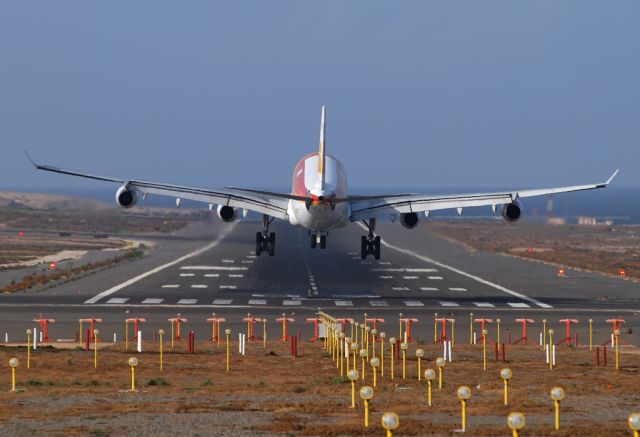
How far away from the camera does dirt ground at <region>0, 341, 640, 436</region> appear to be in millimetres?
26281

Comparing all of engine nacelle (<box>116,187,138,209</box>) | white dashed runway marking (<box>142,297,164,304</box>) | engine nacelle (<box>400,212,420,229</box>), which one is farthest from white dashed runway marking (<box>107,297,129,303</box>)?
engine nacelle (<box>400,212,420,229</box>)

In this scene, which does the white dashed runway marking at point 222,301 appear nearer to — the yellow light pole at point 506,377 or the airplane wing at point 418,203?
the airplane wing at point 418,203

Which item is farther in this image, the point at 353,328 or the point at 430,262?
the point at 430,262

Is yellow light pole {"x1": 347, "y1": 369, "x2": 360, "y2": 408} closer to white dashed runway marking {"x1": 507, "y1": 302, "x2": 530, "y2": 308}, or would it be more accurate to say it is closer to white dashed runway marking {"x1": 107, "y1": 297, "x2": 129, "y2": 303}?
white dashed runway marking {"x1": 507, "y1": 302, "x2": 530, "y2": 308}

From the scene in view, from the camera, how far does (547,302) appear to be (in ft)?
240

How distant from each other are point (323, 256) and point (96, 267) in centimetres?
2267

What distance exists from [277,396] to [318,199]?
114 feet

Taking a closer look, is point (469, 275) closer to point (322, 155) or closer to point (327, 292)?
point (327, 292)

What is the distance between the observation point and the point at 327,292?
78.6 metres

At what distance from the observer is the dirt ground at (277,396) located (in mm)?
26281

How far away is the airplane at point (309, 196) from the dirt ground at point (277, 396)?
23.7 meters

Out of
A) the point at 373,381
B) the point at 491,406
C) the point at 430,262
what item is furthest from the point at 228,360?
the point at 430,262

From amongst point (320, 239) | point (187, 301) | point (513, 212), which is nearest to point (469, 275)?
point (320, 239)

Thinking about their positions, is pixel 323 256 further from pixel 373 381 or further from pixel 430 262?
pixel 373 381
